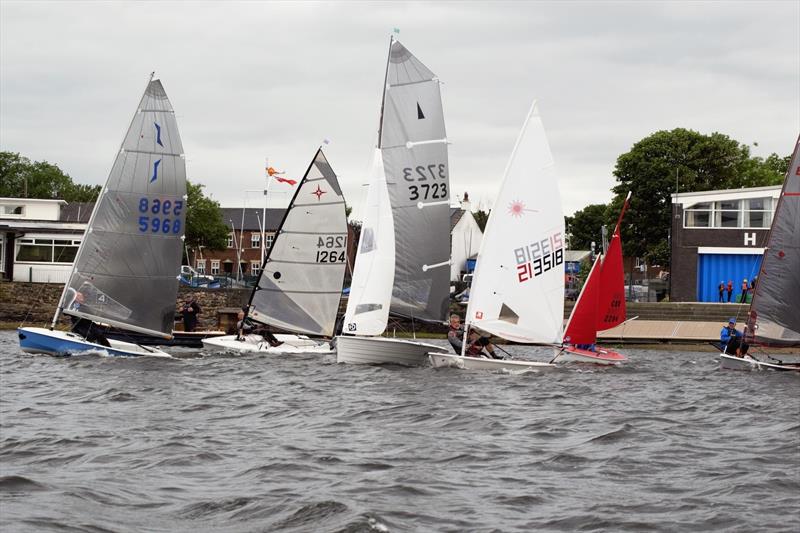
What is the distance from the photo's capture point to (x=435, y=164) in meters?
32.5

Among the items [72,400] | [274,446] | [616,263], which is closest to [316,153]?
[616,263]

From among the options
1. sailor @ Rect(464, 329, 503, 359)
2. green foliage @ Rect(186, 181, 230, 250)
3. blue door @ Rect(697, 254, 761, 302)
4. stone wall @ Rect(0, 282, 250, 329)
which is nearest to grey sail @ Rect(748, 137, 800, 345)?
sailor @ Rect(464, 329, 503, 359)

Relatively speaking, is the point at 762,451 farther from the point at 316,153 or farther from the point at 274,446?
the point at 316,153

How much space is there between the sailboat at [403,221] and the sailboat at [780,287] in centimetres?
865

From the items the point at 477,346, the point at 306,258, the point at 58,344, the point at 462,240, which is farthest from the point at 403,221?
the point at 462,240

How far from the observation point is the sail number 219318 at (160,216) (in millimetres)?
33562

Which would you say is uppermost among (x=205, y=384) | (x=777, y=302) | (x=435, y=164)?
(x=435, y=164)

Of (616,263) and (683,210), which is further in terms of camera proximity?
(683,210)

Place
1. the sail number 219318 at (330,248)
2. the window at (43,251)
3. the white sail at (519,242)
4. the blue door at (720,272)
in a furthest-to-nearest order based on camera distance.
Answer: the window at (43,251), the blue door at (720,272), the sail number 219318 at (330,248), the white sail at (519,242)

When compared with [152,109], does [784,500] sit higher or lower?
lower

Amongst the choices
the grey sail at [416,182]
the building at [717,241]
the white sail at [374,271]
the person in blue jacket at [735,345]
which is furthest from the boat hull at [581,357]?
the building at [717,241]

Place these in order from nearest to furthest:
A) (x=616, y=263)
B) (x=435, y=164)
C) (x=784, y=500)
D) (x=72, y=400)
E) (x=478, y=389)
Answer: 1. (x=784, y=500)
2. (x=72, y=400)
3. (x=478, y=389)
4. (x=435, y=164)
5. (x=616, y=263)

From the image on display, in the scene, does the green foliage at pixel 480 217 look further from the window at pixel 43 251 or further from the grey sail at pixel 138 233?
the grey sail at pixel 138 233

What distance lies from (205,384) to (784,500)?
627 inches
